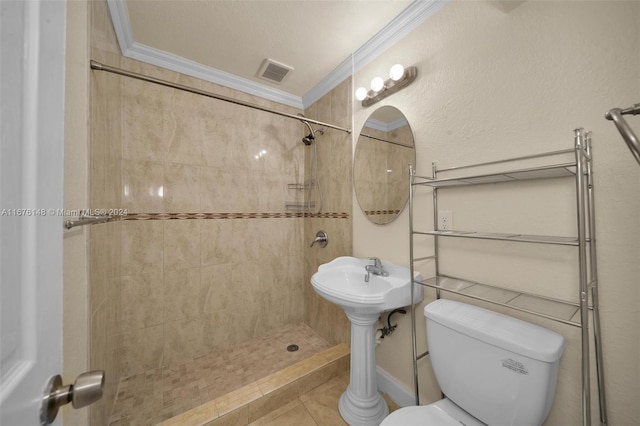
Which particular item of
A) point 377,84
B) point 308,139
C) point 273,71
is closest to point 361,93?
point 377,84

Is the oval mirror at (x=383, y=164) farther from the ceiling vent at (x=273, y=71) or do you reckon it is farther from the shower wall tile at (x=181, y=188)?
the shower wall tile at (x=181, y=188)

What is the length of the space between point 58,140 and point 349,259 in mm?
1540

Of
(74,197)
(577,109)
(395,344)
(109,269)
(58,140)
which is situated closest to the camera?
(58,140)

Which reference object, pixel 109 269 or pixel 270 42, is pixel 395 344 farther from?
pixel 270 42

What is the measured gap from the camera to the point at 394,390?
147cm

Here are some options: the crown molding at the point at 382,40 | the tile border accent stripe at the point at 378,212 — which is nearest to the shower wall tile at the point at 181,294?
the tile border accent stripe at the point at 378,212

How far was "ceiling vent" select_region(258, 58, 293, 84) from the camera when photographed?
1.80m

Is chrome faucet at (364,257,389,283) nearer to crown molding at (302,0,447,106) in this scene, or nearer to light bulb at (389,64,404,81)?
light bulb at (389,64,404,81)

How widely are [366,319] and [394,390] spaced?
595 millimetres

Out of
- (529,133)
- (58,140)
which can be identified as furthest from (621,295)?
(58,140)

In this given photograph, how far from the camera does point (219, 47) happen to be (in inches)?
64.9

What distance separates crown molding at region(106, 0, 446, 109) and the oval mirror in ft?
1.46

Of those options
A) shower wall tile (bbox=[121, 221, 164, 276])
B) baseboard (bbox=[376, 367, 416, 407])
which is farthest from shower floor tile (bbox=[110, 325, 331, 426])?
shower wall tile (bbox=[121, 221, 164, 276])

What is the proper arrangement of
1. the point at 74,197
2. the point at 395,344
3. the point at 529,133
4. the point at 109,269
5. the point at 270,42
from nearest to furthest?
the point at 74,197, the point at 529,133, the point at 109,269, the point at 395,344, the point at 270,42
